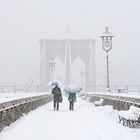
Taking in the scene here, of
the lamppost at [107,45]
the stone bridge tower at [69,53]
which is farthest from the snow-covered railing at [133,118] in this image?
the stone bridge tower at [69,53]

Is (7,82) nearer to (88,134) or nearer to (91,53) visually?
(91,53)

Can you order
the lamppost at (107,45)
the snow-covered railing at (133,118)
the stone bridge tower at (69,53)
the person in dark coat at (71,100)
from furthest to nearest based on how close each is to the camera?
1. the stone bridge tower at (69,53)
2. the lamppost at (107,45)
3. the person in dark coat at (71,100)
4. the snow-covered railing at (133,118)

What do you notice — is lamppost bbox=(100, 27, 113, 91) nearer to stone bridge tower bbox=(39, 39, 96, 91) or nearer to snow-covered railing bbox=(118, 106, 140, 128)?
snow-covered railing bbox=(118, 106, 140, 128)

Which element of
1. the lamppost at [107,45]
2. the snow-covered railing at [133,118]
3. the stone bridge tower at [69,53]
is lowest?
the snow-covered railing at [133,118]

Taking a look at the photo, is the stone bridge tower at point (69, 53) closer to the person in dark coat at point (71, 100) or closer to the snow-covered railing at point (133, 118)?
the person in dark coat at point (71, 100)

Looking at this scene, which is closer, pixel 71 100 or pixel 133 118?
pixel 133 118

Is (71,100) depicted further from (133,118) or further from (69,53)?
(69,53)

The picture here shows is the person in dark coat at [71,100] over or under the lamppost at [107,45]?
under

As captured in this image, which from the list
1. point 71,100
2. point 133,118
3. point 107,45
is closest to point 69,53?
point 107,45

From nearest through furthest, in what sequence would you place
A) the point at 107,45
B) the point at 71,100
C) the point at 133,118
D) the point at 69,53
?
1. the point at 133,118
2. the point at 71,100
3. the point at 107,45
4. the point at 69,53

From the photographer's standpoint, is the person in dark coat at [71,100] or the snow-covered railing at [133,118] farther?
the person in dark coat at [71,100]

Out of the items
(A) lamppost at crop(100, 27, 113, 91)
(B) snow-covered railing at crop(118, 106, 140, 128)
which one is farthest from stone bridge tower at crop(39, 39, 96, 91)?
(B) snow-covered railing at crop(118, 106, 140, 128)

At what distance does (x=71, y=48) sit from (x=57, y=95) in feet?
390

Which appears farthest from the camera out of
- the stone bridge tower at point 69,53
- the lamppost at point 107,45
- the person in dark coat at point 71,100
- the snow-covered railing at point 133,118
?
the stone bridge tower at point 69,53
